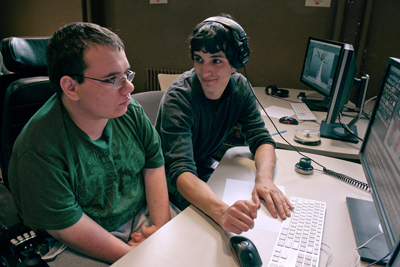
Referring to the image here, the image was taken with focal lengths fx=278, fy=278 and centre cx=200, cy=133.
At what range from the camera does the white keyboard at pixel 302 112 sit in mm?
1858

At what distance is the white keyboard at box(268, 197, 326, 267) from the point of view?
2.40ft

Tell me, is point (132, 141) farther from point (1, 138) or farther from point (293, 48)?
point (293, 48)

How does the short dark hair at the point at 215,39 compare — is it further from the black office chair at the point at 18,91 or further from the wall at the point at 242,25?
the wall at the point at 242,25

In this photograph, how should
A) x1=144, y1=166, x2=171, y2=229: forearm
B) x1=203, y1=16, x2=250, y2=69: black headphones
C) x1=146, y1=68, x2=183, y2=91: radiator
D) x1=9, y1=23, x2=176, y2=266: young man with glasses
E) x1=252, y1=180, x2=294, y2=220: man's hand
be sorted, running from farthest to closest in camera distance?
x1=146, y1=68, x2=183, y2=91: radiator → x1=203, y1=16, x2=250, y2=69: black headphones → x1=144, y1=166, x2=171, y2=229: forearm → x1=252, y1=180, x2=294, y2=220: man's hand → x1=9, y1=23, x2=176, y2=266: young man with glasses

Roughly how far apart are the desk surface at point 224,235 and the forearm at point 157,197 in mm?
203

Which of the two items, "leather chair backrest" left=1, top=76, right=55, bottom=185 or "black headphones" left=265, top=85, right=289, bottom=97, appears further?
"black headphones" left=265, top=85, right=289, bottom=97

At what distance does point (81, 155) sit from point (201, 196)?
1.35ft

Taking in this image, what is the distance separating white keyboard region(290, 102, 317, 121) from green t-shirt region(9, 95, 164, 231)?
46.8 inches

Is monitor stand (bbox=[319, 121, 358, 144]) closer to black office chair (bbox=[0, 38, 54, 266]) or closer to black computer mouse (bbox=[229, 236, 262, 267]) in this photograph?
black computer mouse (bbox=[229, 236, 262, 267])

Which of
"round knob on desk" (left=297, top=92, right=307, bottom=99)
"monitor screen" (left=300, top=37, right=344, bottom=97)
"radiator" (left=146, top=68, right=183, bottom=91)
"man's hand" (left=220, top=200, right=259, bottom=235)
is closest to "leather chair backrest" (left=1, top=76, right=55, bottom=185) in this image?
"man's hand" (left=220, top=200, right=259, bottom=235)

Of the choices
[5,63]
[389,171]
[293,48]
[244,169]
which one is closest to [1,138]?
[5,63]

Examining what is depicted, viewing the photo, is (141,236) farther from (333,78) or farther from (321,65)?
(321,65)

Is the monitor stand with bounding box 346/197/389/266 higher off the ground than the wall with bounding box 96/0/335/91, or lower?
lower

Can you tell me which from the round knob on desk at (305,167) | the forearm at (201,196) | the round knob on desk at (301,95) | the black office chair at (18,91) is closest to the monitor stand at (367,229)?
the round knob on desk at (305,167)
